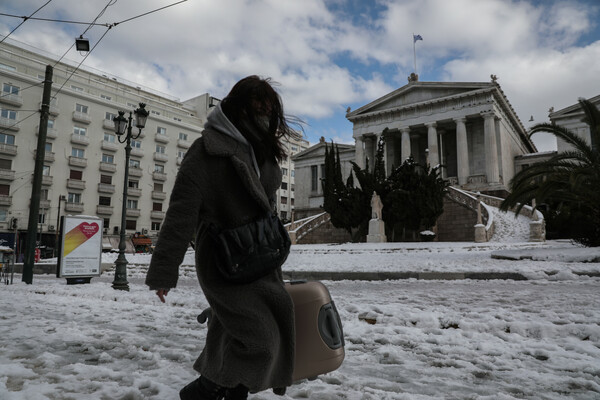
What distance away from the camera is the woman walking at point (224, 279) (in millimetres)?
1532

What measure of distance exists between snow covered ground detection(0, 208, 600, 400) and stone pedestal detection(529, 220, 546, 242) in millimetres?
15290

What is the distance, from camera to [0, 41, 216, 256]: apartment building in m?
36.4

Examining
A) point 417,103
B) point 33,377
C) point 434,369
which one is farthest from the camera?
point 417,103

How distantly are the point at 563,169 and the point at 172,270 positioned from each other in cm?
1388

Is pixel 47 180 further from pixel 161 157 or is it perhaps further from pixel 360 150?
pixel 360 150

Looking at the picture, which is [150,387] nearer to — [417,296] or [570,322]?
[570,322]

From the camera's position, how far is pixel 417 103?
40.2 metres

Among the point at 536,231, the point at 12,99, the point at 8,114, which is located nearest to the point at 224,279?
the point at 536,231

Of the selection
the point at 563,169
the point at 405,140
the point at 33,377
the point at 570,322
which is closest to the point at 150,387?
the point at 33,377

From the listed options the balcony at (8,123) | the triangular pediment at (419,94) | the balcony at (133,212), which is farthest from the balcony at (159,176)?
the triangular pediment at (419,94)

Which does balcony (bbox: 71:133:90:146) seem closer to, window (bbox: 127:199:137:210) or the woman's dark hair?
window (bbox: 127:199:137:210)

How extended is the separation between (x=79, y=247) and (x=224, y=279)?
9501 mm

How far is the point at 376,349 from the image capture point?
10.6 ft

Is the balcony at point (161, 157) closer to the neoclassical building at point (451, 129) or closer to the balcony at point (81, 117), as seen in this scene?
the balcony at point (81, 117)
